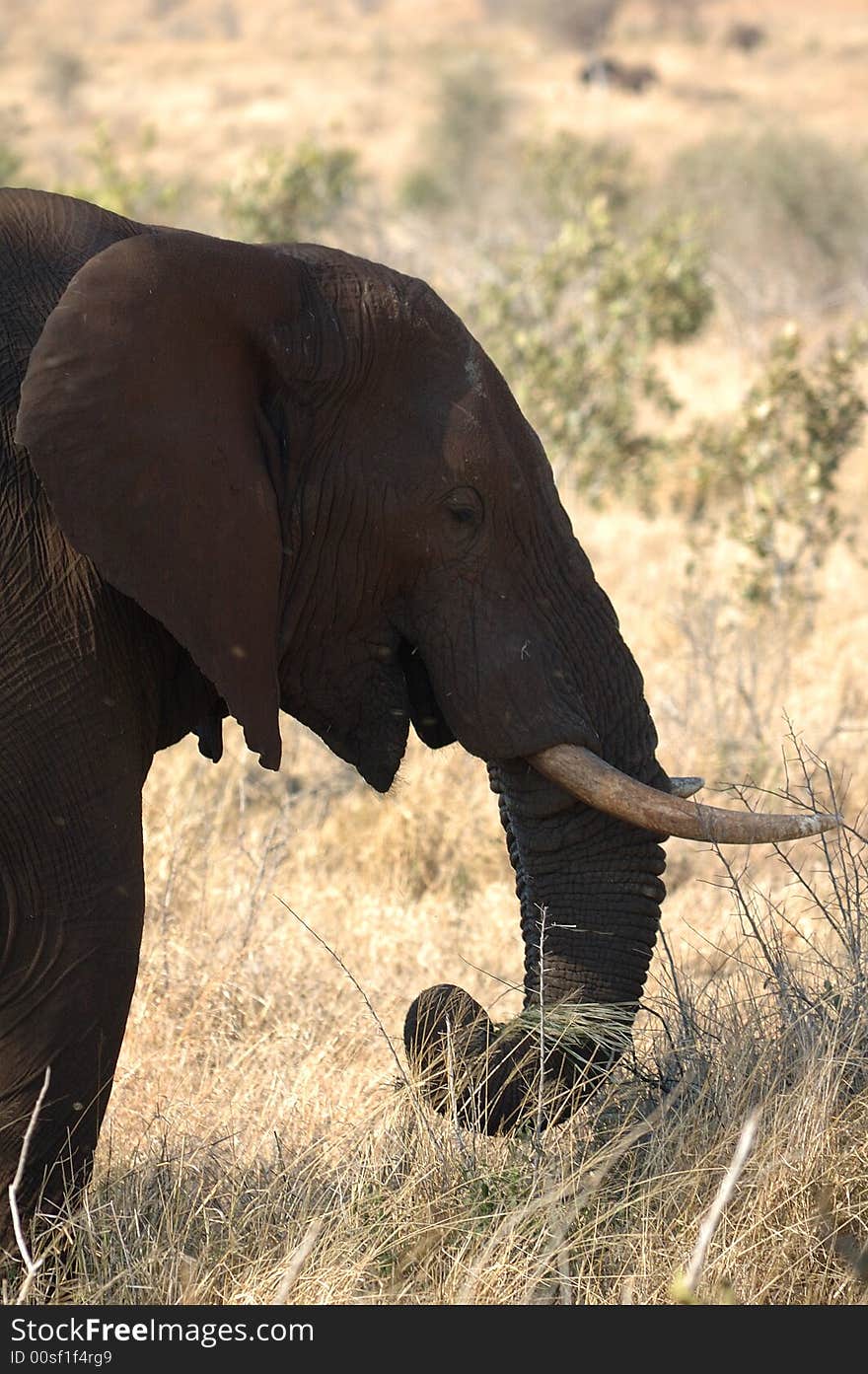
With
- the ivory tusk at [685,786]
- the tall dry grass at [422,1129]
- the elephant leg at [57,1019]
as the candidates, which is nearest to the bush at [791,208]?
the tall dry grass at [422,1129]

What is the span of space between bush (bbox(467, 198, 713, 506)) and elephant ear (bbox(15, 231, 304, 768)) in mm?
7365

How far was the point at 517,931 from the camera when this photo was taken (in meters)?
5.78

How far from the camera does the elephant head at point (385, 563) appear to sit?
9.92 ft

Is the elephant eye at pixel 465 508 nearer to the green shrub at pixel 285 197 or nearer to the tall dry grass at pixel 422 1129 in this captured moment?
the tall dry grass at pixel 422 1129

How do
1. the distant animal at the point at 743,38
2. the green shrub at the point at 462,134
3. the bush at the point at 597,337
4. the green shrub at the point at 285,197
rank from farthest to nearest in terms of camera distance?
1. the distant animal at the point at 743,38
2. the green shrub at the point at 462,134
3. the green shrub at the point at 285,197
4. the bush at the point at 597,337

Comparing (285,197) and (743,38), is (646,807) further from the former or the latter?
(743,38)

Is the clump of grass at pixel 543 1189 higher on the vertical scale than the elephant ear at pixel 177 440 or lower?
lower

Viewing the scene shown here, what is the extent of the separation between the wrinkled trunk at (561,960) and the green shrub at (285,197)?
10.2 meters

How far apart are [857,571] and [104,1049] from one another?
7.46 metres

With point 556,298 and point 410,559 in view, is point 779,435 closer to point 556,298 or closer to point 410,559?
point 556,298

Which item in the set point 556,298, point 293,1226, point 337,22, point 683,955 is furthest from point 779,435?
point 337,22

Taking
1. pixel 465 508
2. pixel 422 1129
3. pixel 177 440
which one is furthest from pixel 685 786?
pixel 177 440

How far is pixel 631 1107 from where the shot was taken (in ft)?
12.6

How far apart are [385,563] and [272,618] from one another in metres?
0.25
